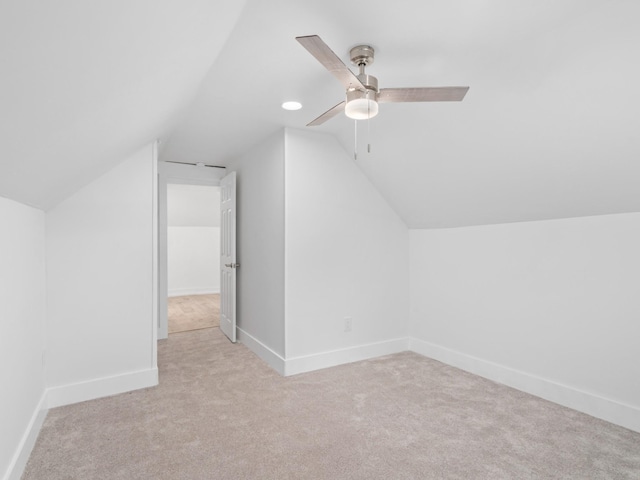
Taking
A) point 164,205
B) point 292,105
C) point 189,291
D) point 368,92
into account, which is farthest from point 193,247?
point 368,92

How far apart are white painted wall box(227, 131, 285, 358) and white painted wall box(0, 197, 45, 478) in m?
1.71

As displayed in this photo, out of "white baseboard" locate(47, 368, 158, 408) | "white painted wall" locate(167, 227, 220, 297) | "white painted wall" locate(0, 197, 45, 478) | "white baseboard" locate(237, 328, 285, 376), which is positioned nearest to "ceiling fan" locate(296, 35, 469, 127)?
"white painted wall" locate(0, 197, 45, 478)

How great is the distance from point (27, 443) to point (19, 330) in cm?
62

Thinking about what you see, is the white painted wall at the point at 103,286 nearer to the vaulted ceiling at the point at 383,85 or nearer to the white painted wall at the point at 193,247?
the vaulted ceiling at the point at 383,85

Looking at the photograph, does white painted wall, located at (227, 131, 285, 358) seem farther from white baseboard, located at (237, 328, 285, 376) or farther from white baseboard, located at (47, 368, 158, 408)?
white baseboard, located at (47, 368, 158, 408)

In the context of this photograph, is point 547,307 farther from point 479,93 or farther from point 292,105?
point 292,105

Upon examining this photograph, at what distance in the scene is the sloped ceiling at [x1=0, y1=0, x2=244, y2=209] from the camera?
2.26 ft

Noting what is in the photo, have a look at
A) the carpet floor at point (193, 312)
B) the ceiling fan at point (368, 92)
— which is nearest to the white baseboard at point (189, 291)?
the carpet floor at point (193, 312)

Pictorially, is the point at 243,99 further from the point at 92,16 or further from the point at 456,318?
the point at 456,318

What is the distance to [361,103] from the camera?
179cm

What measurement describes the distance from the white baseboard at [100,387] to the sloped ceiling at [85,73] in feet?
4.53

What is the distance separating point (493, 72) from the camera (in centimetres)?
194

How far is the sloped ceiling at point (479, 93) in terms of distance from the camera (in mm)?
1592

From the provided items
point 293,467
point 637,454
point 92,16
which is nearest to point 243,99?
point 92,16
